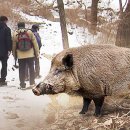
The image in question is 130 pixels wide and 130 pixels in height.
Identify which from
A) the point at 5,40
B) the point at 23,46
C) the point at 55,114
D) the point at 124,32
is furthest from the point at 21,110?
the point at 124,32

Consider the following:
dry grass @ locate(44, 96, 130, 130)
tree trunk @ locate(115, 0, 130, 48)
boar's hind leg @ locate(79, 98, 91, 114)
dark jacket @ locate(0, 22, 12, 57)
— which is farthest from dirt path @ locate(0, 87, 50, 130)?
tree trunk @ locate(115, 0, 130, 48)

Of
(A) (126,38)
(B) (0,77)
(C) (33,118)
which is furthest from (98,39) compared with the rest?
(C) (33,118)

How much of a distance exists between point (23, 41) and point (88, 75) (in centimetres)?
445

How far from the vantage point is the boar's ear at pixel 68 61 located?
6.91m

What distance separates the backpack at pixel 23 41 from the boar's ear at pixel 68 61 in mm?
4231

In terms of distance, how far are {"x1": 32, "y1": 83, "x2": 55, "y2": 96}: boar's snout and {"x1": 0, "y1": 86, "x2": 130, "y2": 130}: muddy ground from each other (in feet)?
2.29

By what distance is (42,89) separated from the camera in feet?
22.5

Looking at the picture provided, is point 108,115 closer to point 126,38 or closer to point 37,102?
point 37,102

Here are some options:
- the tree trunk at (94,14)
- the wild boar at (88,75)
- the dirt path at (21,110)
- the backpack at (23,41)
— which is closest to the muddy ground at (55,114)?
the dirt path at (21,110)

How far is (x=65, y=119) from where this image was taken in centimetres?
757

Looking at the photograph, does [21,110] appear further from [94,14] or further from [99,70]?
[94,14]

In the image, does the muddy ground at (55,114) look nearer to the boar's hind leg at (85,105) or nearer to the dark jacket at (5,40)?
the boar's hind leg at (85,105)

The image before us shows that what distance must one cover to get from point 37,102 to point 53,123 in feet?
6.99

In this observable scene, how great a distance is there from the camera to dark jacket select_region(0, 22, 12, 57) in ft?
37.3
